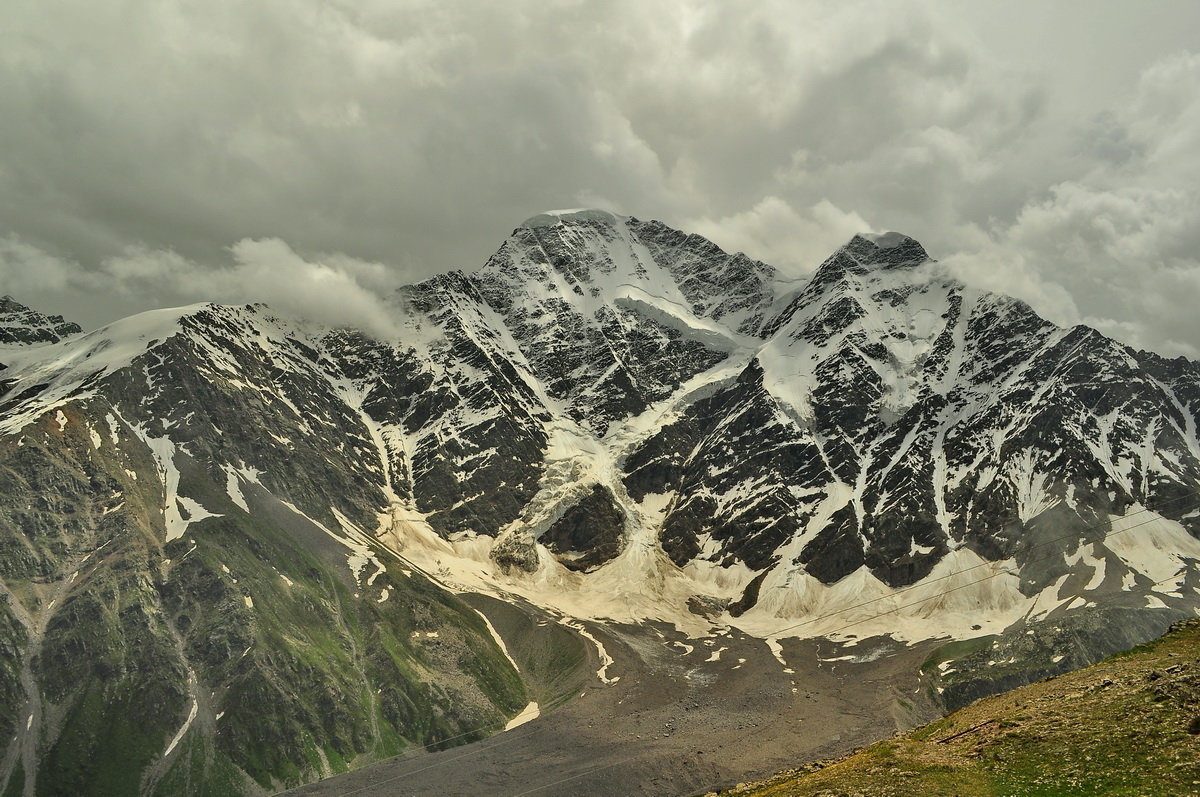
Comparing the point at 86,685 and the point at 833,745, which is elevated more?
the point at 86,685

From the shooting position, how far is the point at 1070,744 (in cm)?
4784

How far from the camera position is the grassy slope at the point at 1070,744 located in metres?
41.0

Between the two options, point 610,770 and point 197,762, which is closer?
point 610,770

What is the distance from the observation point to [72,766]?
17475 cm

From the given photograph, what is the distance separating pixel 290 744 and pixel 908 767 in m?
184

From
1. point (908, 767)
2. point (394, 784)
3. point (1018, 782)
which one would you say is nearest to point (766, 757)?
point (394, 784)

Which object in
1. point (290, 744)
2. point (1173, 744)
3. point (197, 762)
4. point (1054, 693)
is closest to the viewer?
point (1173, 744)

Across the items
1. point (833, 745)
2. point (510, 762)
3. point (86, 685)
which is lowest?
point (833, 745)

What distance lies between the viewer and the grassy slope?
41.0 metres

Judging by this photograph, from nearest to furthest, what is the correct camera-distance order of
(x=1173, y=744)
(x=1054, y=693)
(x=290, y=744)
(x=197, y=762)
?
(x=1173, y=744), (x=1054, y=693), (x=197, y=762), (x=290, y=744)

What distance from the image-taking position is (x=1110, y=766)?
Result: 4222cm

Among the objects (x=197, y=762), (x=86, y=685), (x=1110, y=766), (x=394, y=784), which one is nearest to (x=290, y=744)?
(x=197, y=762)

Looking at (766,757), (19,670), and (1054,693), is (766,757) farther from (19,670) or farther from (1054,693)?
(19,670)

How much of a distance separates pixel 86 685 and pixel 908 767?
21150cm
